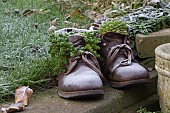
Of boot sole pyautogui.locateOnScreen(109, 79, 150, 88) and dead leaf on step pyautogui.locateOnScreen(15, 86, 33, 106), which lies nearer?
dead leaf on step pyautogui.locateOnScreen(15, 86, 33, 106)

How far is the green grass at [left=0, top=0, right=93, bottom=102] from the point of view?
1.90 m

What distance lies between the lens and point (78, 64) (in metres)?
1.84

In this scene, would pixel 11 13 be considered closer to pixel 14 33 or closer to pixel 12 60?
pixel 14 33

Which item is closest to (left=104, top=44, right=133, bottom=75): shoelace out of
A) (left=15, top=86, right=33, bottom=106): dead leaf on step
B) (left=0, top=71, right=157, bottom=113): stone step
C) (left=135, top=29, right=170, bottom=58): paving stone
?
(left=0, top=71, right=157, bottom=113): stone step

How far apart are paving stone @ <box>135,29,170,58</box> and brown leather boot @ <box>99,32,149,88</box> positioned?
20cm

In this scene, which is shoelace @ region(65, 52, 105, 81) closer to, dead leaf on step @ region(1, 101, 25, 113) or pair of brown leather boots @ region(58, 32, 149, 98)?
pair of brown leather boots @ region(58, 32, 149, 98)

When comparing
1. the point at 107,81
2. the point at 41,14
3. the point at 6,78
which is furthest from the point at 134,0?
the point at 6,78

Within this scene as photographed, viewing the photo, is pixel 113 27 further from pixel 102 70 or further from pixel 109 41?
pixel 102 70

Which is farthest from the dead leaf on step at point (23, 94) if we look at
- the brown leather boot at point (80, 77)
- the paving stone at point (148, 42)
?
the paving stone at point (148, 42)

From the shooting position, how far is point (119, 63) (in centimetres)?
191

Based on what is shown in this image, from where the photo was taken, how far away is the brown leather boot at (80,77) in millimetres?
1693

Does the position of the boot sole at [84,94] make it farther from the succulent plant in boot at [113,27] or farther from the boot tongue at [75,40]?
the succulent plant in boot at [113,27]

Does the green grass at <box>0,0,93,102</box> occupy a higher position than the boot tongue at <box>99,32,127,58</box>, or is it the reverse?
the boot tongue at <box>99,32,127,58</box>

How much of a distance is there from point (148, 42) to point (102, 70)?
14.0 inches
